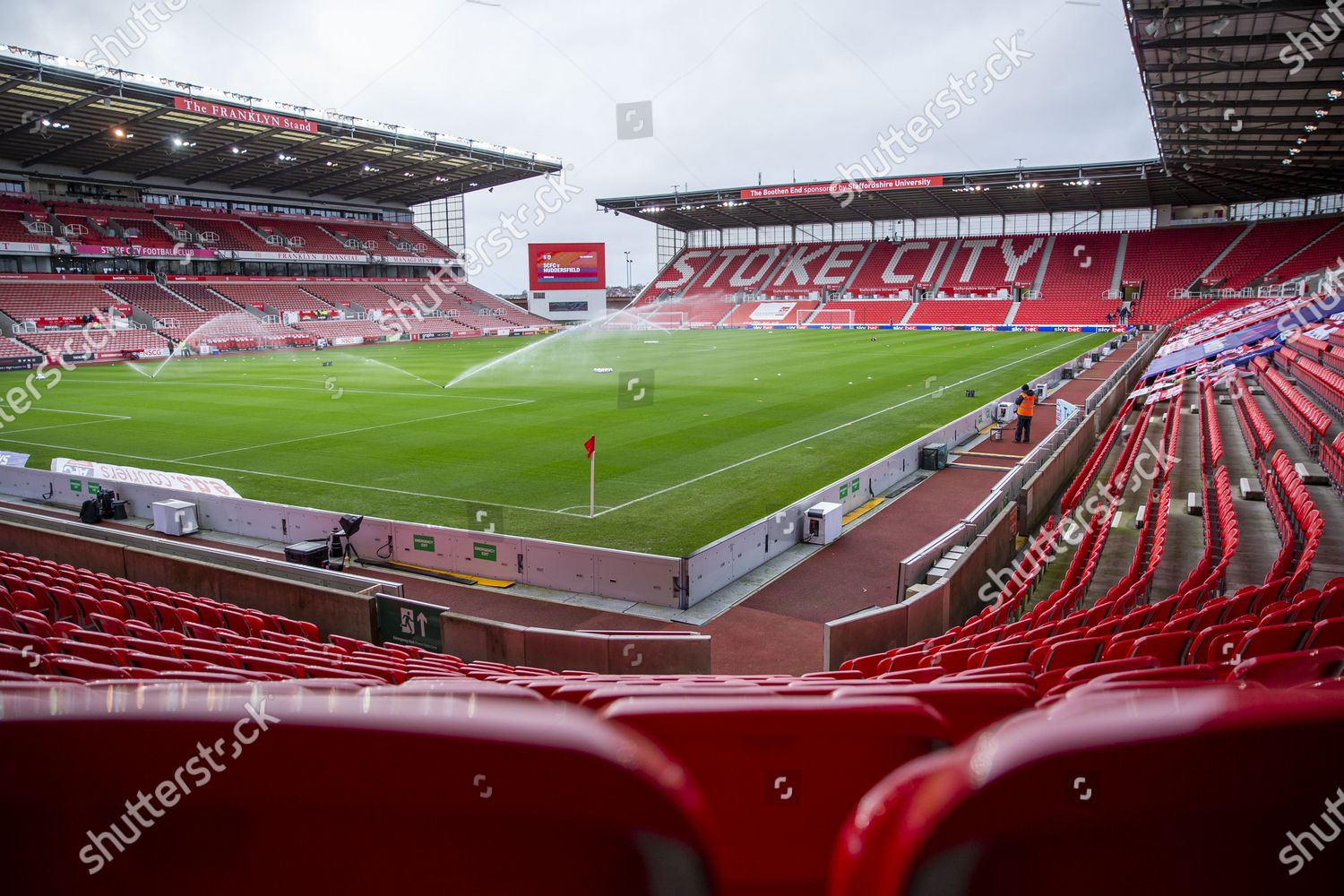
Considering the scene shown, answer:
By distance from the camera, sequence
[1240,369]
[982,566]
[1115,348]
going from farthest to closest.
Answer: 1. [1115,348]
2. [1240,369]
3. [982,566]

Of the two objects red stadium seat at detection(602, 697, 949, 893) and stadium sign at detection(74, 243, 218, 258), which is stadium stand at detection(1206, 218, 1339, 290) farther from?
stadium sign at detection(74, 243, 218, 258)

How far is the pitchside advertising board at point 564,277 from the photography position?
95.1 metres

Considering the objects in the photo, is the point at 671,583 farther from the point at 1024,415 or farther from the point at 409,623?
the point at 1024,415

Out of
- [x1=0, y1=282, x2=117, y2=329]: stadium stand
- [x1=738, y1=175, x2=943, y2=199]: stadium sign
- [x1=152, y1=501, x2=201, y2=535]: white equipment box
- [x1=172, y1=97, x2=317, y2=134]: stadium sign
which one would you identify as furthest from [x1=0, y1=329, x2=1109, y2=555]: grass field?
[x1=738, y1=175, x2=943, y2=199]: stadium sign

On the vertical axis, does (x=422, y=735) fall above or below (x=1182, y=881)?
above

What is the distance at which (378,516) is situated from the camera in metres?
17.0

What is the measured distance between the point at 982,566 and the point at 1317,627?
22.7 feet

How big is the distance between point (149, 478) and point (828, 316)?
7117 centimetres

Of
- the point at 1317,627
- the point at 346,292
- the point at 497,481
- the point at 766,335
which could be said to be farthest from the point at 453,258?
the point at 1317,627

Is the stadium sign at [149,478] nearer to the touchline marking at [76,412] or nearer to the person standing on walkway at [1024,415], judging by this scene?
the touchline marking at [76,412]

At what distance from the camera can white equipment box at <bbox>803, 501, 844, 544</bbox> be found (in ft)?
49.5

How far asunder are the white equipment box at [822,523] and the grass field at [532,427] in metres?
1.46

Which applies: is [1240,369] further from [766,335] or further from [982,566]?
[766,335]

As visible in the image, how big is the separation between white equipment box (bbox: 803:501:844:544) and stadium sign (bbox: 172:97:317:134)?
→ 162ft
